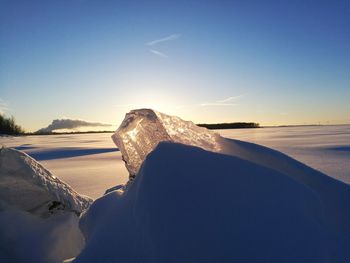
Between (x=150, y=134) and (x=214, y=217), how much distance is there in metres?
0.54

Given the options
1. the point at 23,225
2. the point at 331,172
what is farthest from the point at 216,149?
the point at 331,172

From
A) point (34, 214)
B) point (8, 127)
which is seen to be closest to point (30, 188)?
point (34, 214)

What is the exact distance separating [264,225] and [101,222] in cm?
50

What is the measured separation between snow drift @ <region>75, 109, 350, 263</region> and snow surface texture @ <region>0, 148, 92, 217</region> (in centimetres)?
56

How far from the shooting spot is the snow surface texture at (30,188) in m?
1.54

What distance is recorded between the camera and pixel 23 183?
159 cm

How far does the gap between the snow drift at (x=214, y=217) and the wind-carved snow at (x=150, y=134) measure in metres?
0.20

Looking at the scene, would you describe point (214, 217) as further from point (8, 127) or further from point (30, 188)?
point (8, 127)

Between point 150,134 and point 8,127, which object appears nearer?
point 150,134

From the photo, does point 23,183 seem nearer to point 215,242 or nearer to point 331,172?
point 215,242

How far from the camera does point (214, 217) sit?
812mm

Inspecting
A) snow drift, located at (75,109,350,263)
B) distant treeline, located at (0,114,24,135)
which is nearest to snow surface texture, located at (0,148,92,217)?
snow drift, located at (75,109,350,263)

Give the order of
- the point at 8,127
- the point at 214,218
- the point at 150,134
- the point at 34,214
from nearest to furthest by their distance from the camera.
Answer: the point at 214,218 → the point at 150,134 → the point at 34,214 → the point at 8,127

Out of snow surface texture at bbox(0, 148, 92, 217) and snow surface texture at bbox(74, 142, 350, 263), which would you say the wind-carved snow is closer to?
snow surface texture at bbox(74, 142, 350, 263)
